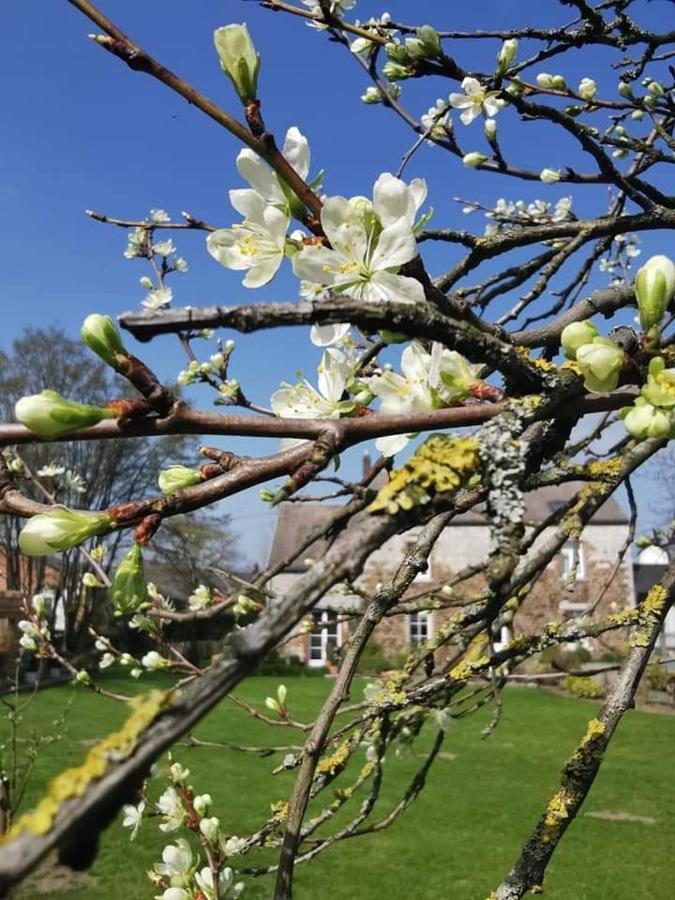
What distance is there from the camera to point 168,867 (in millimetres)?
1783

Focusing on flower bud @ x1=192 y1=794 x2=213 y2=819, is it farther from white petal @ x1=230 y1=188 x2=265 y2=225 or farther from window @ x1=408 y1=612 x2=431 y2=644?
window @ x1=408 y1=612 x2=431 y2=644

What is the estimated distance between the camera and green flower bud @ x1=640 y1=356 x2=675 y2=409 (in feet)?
2.49

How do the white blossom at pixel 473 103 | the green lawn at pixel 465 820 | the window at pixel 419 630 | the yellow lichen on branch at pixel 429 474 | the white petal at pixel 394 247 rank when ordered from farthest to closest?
the window at pixel 419 630 → the green lawn at pixel 465 820 → the white blossom at pixel 473 103 → the white petal at pixel 394 247 → the yellow lichen on branch at pixel 429 474

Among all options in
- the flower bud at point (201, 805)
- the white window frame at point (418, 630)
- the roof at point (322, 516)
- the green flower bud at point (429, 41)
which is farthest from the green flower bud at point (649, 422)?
the white window frame at point (418, 630)

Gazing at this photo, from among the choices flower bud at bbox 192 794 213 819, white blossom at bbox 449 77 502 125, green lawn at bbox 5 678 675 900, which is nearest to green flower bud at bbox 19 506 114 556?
flower bud at bbox 192 794 213 819

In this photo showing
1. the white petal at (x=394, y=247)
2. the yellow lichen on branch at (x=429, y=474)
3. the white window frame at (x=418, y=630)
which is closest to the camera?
the yellow lichen on branch at (x=429, y=474)

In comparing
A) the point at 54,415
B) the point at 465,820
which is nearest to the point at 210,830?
the point at 54,415

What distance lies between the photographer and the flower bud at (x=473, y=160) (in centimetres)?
283

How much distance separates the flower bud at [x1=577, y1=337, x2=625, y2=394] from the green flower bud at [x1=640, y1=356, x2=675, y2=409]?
1.3 inches

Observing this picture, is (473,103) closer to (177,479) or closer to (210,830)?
(177,479)

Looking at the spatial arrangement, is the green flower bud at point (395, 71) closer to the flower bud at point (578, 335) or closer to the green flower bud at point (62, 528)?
the flower bud at point (578, 335)

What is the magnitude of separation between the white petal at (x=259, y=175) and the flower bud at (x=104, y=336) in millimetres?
311

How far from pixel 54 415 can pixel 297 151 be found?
502mm

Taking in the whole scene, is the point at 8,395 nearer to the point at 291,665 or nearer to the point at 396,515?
the point at 291,665
